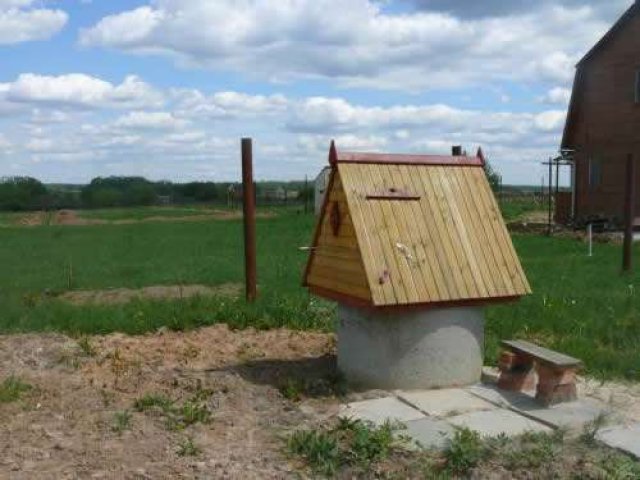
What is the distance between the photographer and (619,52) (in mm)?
28156

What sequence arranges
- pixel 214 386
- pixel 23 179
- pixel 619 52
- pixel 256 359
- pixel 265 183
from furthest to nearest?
pixel 265 183
pixel 23 179
pixel 619 52
pixel 256 359
pixel 214 386

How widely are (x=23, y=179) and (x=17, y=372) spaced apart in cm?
5190

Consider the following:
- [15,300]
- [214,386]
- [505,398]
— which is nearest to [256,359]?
[214,386]

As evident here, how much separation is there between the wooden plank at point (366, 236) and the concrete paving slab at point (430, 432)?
0.93 meters

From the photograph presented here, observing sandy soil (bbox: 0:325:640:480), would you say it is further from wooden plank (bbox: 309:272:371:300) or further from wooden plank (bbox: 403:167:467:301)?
wooden plank (bbox: 403:167:467:301)

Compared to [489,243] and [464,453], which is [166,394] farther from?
[489,243]

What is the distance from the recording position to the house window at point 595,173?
29.1 meters

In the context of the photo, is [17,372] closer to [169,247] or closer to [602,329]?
[602,329]

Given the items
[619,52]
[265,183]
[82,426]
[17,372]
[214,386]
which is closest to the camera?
[82,426]

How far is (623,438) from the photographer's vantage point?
5.06 meters

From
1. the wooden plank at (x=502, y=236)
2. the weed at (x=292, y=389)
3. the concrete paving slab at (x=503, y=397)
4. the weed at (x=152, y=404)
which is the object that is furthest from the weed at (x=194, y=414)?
the wooden plank at (x=502, y=236)

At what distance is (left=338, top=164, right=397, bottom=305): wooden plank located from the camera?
6.00m

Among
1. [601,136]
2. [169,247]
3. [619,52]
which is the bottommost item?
[169,247]

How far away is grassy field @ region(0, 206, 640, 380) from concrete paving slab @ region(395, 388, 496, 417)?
149 cm
